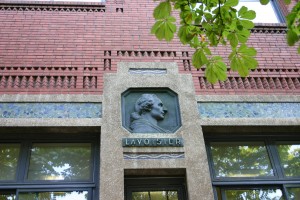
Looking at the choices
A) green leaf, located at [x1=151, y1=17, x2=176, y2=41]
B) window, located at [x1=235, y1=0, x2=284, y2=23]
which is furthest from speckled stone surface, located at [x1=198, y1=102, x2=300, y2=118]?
window, located at [x1=235, y1=0, x2=284, y2=23]

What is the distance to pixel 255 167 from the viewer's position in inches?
257

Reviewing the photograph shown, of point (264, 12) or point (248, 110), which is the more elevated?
point (264, 12)

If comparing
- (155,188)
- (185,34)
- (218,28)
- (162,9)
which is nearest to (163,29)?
(162,9)

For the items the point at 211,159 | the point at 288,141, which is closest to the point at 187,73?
the point at 211,159

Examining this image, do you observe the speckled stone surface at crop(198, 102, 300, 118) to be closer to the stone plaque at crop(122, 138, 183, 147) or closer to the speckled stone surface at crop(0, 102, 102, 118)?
the stone plaque at crop(122, 138, 183, 147)

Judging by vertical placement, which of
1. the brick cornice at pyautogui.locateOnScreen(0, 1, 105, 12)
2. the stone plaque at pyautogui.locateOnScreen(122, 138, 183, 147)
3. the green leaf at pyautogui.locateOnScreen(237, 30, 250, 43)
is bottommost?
the stone plaque at pyautogui.locateOnScreen(122, 138, 183, 147)

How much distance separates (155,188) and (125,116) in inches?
51.0

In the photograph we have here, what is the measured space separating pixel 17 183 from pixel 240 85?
4.22m

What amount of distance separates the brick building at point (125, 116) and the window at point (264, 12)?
1.06 metres

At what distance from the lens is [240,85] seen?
7.21m

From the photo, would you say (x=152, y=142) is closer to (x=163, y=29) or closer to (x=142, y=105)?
(x=142, y=105)

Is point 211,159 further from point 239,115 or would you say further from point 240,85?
point 240,85

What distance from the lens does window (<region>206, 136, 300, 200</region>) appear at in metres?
6.24

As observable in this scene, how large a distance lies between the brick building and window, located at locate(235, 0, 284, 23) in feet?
3.48
